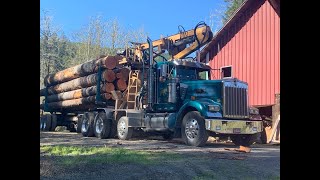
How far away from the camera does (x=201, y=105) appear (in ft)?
37.7

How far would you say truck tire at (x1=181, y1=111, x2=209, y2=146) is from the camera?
11.4 meters

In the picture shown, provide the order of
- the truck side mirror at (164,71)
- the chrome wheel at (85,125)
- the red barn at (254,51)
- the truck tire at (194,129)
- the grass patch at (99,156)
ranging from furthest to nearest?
the chrome wheel at (85,125) → the red barn at (254,51) → the truck side mirror at (164,71) → the truck tire at (194,129) → the grass patch at (99,156)

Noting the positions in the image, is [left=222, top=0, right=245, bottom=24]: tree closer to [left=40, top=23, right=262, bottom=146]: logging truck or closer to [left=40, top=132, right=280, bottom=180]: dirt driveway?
[left=40, top=23, right=262, bottom=146]: logging truck

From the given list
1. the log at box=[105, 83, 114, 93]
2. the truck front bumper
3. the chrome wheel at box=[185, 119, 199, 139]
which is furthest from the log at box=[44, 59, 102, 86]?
the truck front bumper

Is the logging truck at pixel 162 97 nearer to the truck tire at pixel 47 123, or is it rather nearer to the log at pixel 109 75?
the log at pixel 109 75

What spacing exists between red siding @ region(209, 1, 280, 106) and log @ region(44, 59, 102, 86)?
18.3ft

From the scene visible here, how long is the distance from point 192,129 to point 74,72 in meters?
9.10

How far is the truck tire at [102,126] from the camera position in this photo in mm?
15551

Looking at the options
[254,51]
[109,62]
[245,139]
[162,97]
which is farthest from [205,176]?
[254,51]

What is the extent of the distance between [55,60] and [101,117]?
2474 cm

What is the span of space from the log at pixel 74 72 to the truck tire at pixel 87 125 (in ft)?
6.67

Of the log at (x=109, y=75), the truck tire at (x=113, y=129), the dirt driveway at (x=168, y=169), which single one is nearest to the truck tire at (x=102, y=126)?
the truck tire at (x=113, y=129)
